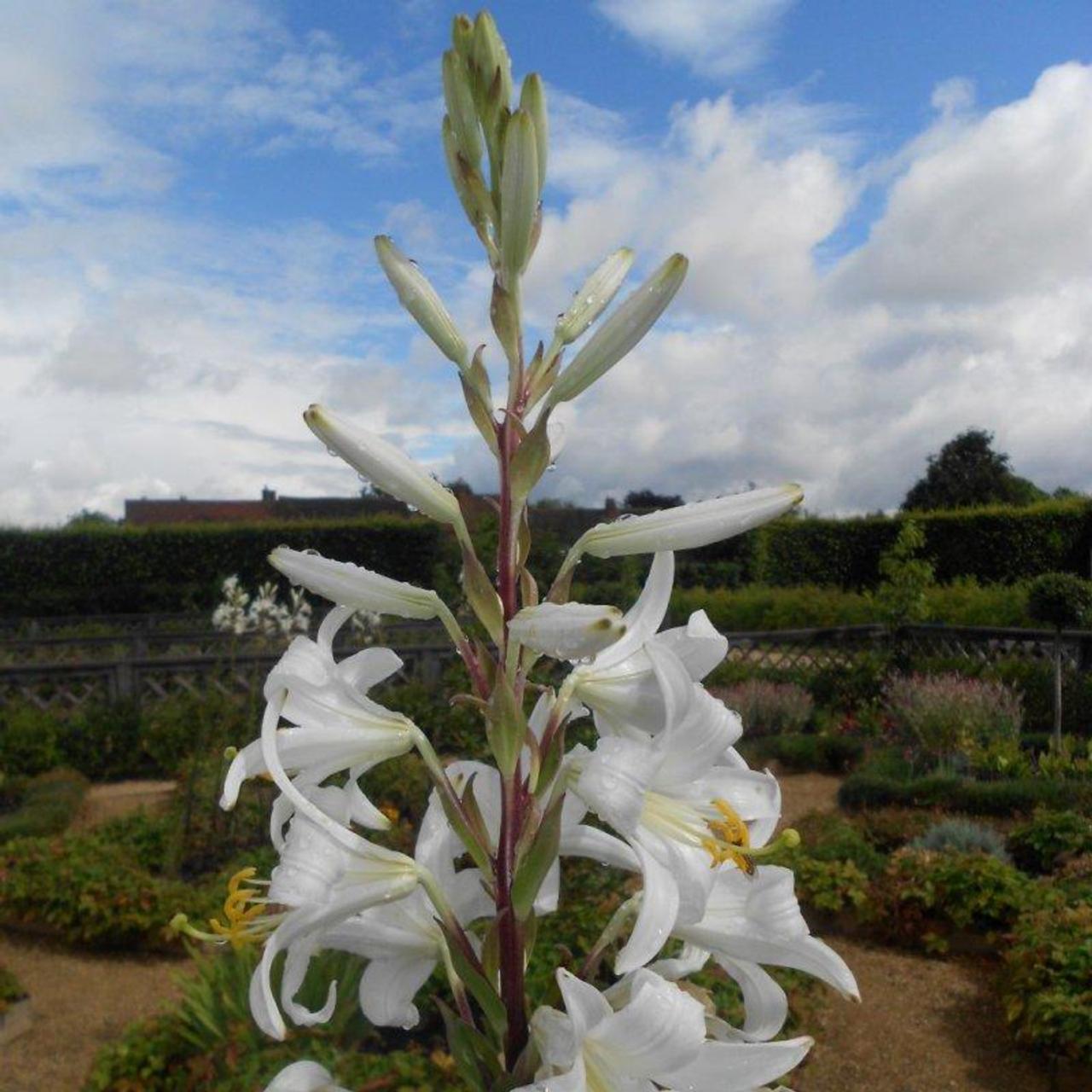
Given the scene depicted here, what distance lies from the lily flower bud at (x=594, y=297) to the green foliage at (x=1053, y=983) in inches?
190

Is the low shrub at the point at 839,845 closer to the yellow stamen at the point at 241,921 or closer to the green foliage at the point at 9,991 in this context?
the green foliage at the point at 9,991

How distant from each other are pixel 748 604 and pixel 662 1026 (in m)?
19.4

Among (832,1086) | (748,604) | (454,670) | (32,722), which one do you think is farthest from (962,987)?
(748,604)

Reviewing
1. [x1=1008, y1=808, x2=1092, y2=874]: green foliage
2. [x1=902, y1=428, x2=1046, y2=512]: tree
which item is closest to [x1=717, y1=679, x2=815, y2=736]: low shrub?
[x1=1008, y1=808, x2=1092, y2=874]: green foliage

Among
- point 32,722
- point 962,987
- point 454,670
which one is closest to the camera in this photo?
point 962,987

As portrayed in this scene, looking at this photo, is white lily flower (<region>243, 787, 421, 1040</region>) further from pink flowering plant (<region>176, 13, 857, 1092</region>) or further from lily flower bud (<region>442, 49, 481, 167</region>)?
lily flower bud (<region>442, 49, 481, 167</region>)

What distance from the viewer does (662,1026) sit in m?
1.18

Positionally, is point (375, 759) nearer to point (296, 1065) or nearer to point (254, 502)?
point (296, 1065)

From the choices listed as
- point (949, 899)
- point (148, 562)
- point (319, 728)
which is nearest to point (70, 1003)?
point (949, 899)

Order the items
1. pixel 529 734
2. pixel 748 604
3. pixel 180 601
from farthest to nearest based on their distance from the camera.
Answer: pixel 180 601 < pixel 748 604 < pixel 529 734

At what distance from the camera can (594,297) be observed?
5.32 ft

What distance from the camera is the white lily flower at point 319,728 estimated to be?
1.38 metres

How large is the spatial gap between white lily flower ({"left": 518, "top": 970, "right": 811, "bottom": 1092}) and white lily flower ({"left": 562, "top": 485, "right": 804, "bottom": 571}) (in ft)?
1.70

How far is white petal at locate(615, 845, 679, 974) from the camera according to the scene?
3.86 ft
